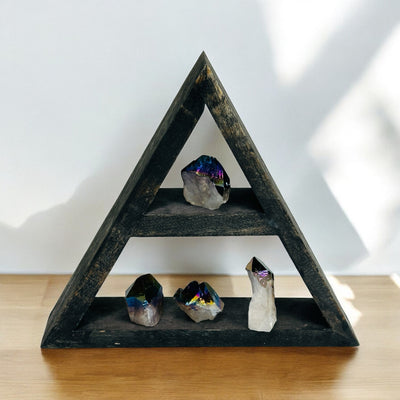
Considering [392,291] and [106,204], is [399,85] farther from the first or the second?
[106,204]

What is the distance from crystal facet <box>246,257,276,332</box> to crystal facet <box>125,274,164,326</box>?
0.14 metres

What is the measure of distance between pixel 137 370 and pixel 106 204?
12.9 inches

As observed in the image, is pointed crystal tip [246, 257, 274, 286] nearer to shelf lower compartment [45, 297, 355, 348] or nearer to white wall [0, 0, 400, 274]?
shelf lower compartment [45, 297, 355, 348]

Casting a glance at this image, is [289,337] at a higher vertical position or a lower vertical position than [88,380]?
higher

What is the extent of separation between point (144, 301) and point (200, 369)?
0.13m

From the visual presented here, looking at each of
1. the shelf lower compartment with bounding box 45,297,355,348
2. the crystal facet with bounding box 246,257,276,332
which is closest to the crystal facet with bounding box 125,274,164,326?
the shelf lower compartment with bounding box 45,297,355,348

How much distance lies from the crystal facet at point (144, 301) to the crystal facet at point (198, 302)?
0.03 metres

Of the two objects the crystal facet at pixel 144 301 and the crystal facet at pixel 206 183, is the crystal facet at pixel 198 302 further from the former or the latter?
the crystal facet at pixel 206 183

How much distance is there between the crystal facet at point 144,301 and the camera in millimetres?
908

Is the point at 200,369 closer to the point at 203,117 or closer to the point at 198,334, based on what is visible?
the point at 198,334

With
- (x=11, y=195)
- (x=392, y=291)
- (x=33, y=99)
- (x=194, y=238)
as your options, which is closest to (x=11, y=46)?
(x=33, y=99)

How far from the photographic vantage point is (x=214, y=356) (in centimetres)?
91

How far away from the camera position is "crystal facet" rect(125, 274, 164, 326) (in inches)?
35.8

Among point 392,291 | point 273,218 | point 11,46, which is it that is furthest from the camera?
point 392,291
